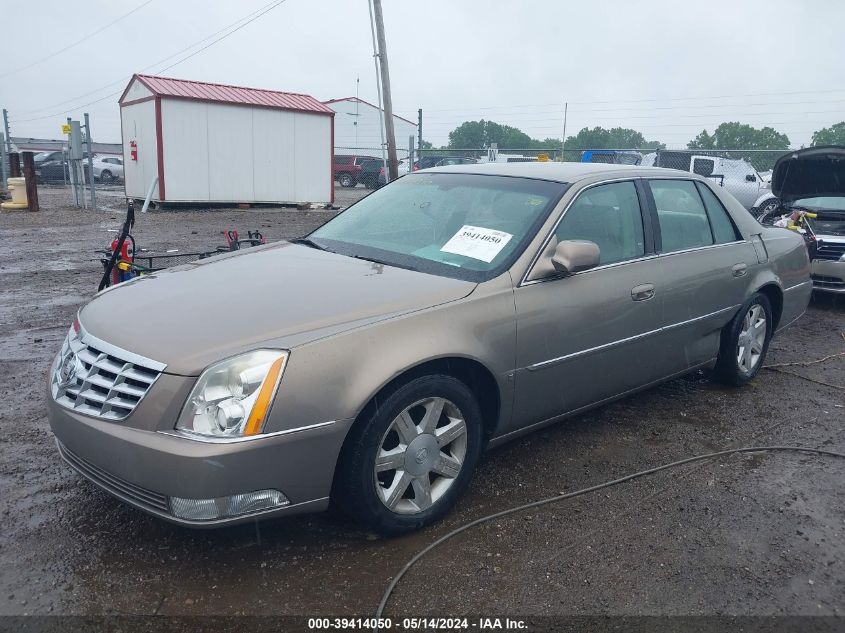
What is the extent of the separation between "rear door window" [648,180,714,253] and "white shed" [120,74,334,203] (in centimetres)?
1566

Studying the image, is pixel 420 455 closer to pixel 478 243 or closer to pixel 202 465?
pixel 202 465

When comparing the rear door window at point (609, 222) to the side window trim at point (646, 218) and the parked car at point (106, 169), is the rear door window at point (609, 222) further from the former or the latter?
the parked car at point (106, 169)

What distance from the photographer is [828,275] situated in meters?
8.24

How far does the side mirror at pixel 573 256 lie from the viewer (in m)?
3.50

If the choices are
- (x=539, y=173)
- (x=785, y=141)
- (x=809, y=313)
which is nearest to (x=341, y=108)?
(x=785, y=141)

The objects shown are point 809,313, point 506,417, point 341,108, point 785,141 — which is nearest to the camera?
point 506,417

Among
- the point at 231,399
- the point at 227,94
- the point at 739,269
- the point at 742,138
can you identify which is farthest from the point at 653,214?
the point at 742,138

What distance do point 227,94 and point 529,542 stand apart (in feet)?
59.5

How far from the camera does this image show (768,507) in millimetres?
3514

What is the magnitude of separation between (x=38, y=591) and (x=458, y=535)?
5.40 ft

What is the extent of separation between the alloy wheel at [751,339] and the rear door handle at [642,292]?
1.27m

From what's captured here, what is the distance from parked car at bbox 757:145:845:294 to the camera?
8000 millimetres

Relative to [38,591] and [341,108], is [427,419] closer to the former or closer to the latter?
[38,591]

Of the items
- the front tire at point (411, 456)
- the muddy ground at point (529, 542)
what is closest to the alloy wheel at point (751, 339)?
the muddy ground at point (529, 542)
